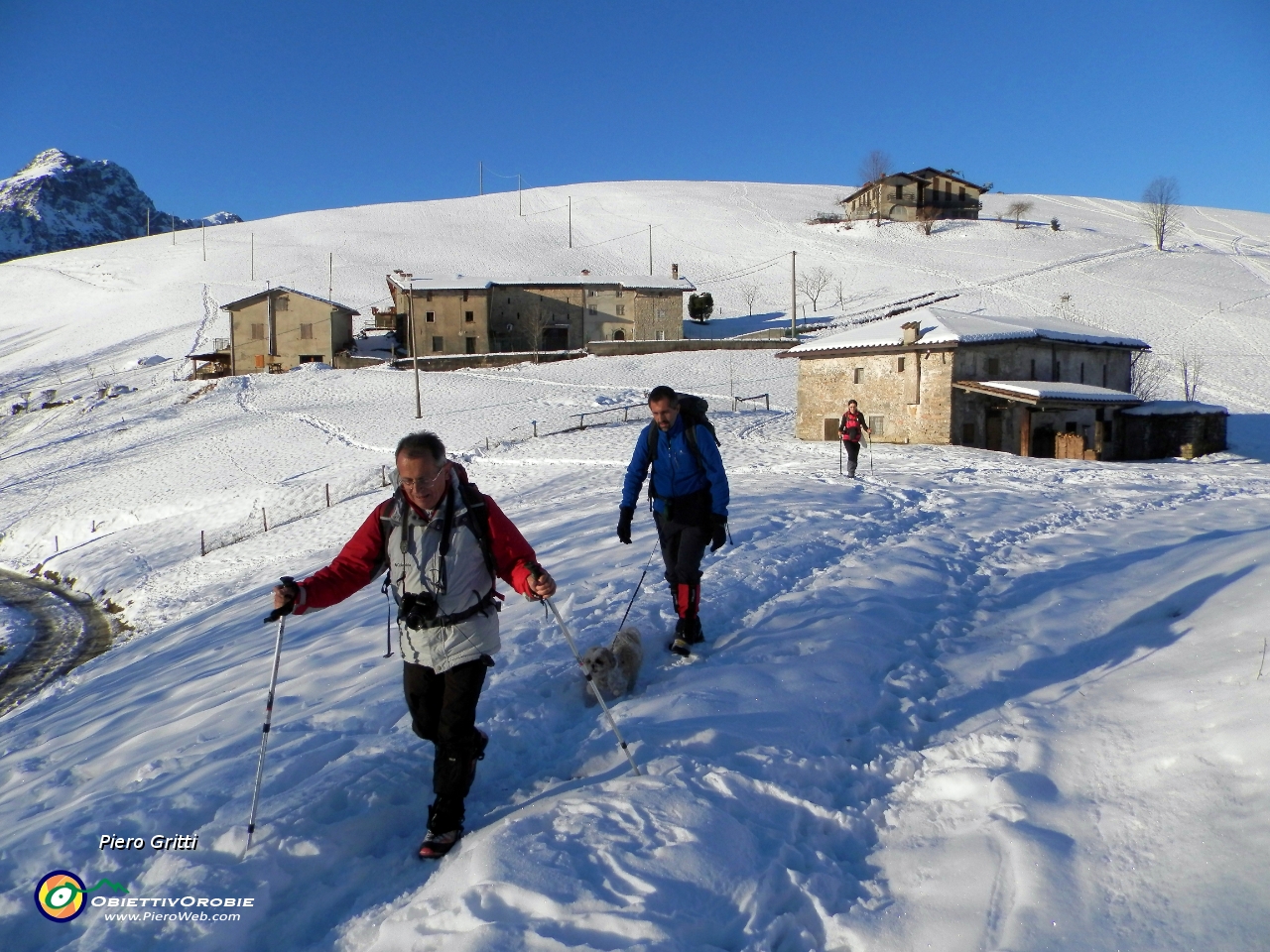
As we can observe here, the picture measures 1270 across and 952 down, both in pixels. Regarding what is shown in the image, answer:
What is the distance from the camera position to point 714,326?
67.8m

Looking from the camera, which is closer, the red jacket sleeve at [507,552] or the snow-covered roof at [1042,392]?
the red jacket sleeve at [507,552]

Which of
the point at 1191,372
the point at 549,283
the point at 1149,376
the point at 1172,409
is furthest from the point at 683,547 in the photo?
the point at 549,283

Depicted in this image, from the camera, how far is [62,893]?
3.42 metres

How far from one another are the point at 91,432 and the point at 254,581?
99.6 ft

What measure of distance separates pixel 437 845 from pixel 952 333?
2674cm

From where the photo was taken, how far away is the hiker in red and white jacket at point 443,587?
147 inches

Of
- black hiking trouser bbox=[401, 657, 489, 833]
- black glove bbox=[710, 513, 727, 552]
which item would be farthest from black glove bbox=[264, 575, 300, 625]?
black glove bbox=[710, 513, 727, 552]

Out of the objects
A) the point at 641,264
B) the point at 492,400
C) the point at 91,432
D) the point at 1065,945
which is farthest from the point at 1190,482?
the point at 641,264

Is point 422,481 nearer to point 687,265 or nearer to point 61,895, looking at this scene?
point 61,895

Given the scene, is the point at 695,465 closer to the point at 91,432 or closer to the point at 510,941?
the point at 510,941

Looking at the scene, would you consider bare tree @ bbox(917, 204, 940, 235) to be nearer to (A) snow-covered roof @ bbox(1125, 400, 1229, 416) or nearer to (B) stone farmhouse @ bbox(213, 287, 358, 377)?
(B) stone farmhouse @ bbox(213, 287, 358, 377)

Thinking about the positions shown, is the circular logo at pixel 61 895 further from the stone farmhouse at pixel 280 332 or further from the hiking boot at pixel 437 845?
the stone farmhouse at pixel 280 332

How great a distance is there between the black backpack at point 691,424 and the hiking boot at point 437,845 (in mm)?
3144

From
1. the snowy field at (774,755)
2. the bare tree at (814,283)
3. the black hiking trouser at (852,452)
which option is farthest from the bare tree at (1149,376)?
the snowy field at (774,755)
